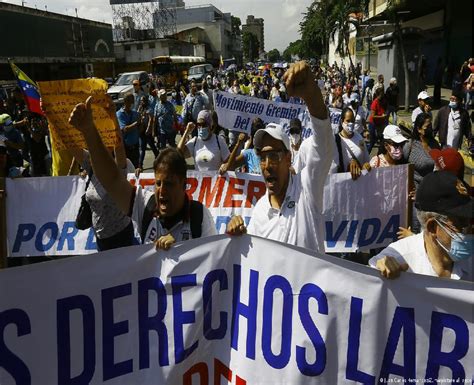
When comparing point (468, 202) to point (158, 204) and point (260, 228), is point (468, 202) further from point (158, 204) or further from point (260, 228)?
point (158, 204)

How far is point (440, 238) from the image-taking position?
7.30 ft

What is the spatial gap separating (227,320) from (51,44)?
1722 inches

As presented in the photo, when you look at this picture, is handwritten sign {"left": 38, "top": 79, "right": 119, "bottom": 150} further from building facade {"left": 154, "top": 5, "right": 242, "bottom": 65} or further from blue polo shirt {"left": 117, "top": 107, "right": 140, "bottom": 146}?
building facade {"left": 154, "top": 5, "right": 242, "bottom": 65}

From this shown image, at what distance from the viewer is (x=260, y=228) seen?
2693 millimetres

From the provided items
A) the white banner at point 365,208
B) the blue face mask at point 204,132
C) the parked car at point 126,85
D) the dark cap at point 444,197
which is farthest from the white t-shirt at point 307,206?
the parked car at point 126,85

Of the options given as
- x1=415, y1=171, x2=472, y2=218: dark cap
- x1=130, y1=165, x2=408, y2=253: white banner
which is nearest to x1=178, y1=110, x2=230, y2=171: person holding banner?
x1=130, y1=165, x2=408, y2=253: white banner

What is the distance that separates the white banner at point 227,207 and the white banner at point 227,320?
253cm

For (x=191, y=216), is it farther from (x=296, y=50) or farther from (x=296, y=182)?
(x=296, y=50)

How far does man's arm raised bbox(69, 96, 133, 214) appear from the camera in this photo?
240 cm

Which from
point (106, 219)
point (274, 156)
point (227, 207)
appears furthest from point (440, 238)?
point (227, 207)

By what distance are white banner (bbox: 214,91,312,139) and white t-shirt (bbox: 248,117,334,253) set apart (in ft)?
16.7

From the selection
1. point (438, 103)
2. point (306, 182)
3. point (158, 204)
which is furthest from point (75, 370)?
point (438, 103)

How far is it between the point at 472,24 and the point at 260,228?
2564 centimetres

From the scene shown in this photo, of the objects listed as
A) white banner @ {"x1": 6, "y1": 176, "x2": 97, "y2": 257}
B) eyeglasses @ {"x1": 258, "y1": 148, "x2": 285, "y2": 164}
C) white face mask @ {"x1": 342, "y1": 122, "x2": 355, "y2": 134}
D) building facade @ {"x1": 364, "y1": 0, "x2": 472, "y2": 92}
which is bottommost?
white banner @ {"x1": 6, "y1": 176, "x2": 97, "y2": 257}
